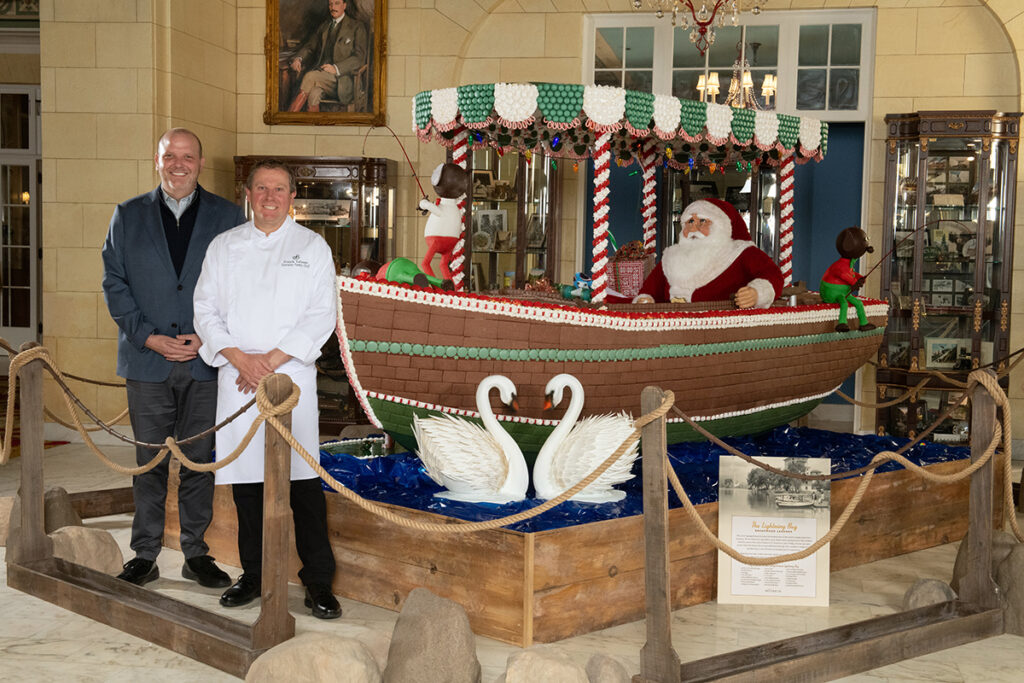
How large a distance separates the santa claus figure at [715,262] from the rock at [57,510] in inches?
119

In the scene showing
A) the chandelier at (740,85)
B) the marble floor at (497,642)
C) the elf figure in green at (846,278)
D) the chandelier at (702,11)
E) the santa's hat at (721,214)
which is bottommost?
the marble floor at (497,642)

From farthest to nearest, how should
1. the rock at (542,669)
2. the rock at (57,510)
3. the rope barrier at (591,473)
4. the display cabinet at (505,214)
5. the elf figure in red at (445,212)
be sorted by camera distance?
the display cabinet at (505,214) < the elf figure in red at (445,212) < the rock at (57,510) < the rope barrier at (591,473) < the rock at (542,669)

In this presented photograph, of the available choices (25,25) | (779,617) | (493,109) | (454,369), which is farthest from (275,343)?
(25,25)

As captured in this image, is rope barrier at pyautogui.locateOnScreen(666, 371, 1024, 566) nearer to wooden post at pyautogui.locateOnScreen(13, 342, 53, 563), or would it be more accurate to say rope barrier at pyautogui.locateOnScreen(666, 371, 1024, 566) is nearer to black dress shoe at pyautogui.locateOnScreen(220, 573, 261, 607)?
black dress shoe at pyautogui.locateOnScreen(220, 573, 261, 607)

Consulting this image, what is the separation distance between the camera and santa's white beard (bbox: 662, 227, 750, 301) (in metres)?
6.14

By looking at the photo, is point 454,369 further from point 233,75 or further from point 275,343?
point 233,75

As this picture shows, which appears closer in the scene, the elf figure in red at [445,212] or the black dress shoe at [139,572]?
the black dress shoe at [139,572]

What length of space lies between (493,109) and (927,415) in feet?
16.2

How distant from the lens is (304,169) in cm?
845

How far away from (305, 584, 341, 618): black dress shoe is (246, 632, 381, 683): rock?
2.74 feet

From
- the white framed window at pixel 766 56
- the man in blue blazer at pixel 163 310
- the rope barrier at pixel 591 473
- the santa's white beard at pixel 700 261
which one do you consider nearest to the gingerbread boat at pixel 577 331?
the santa's white beard at pixel 700 261

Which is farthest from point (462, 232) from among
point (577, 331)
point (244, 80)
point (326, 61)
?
point (244, 80)

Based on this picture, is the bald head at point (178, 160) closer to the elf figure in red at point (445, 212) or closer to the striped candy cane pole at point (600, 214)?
the elf figure in red at point (445, 212)

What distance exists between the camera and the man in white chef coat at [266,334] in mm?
4086
